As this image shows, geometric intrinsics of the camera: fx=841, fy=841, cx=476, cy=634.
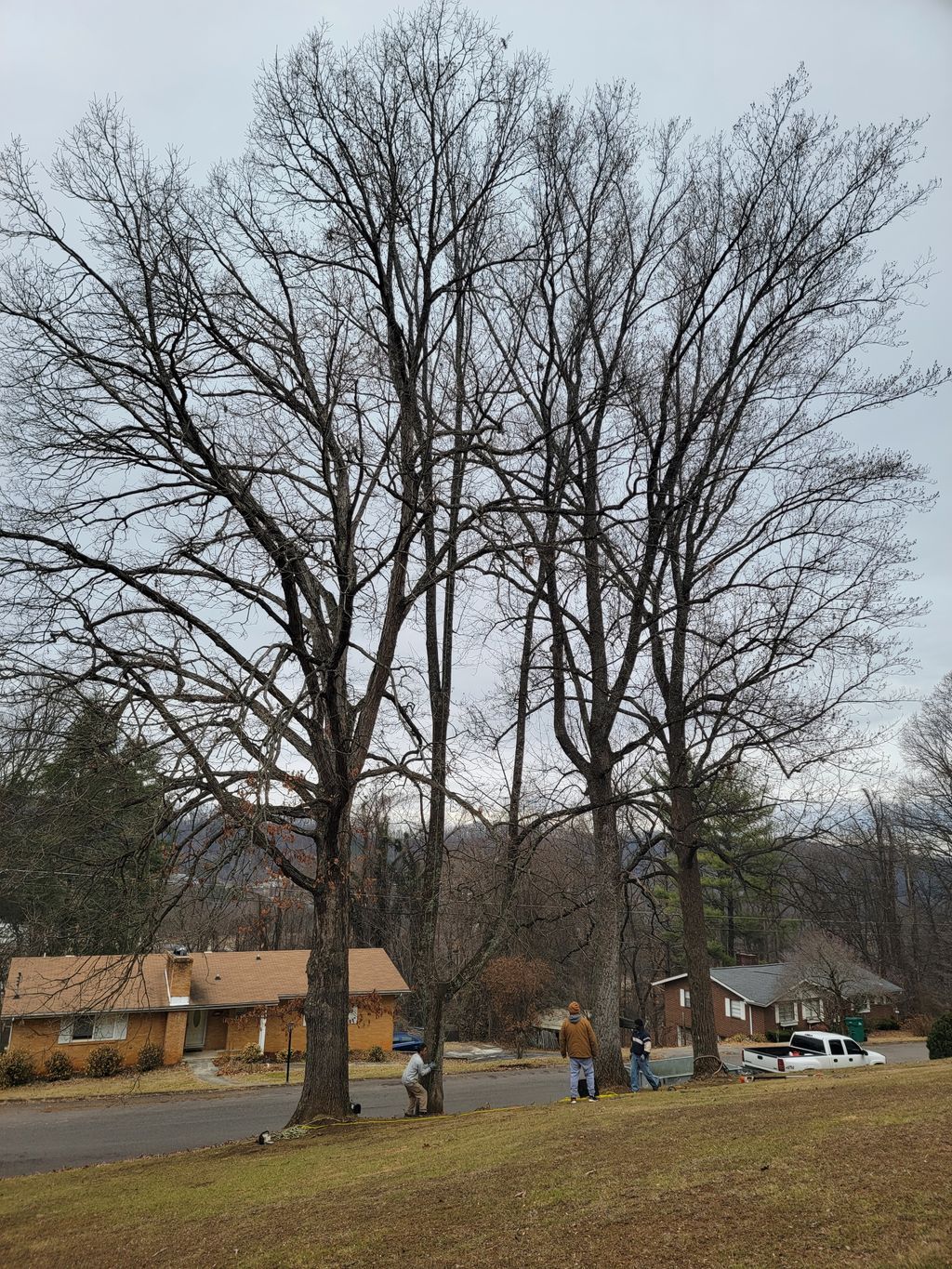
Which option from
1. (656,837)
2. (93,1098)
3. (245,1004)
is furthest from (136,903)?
(245,1004)

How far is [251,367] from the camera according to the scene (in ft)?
37.7

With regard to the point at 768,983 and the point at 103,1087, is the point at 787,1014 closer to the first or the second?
the point at 768,983

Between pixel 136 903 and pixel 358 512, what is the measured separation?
19.6ft

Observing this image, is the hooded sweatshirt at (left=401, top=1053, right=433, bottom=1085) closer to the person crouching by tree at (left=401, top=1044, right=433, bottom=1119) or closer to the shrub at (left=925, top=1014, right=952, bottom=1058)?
the person crouching by tree at (left=401, top=1044, right=433, bottom=1119)

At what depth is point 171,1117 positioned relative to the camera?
20.4 m

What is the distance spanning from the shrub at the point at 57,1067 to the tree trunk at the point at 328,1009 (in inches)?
795

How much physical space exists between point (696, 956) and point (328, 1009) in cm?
772

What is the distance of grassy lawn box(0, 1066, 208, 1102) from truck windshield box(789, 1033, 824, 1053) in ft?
57.4

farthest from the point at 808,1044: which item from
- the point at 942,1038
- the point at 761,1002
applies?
the point at 761,1002

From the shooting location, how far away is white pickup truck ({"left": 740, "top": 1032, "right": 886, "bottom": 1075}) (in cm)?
2261

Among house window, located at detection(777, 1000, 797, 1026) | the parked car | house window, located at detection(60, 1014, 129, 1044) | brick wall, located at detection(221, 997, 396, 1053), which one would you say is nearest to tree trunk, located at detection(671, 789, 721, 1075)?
brick wall, located at detection(221, 997, 396, 1053)

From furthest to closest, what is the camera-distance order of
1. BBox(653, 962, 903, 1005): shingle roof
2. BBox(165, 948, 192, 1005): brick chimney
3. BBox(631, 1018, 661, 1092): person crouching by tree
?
1. BBox(653, 962, 903, 1005): shingle roof
2. BBox(165, 948, 192, 1005): brick chimney
3. BBox(631, 1018, 661, 1092): person crouching by tree

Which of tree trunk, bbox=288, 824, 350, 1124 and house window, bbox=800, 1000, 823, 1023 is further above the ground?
tree trunk, bbox=288, 824, 350, 1124

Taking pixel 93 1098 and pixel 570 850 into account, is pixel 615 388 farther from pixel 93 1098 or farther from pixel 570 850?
pixel 93 1098
